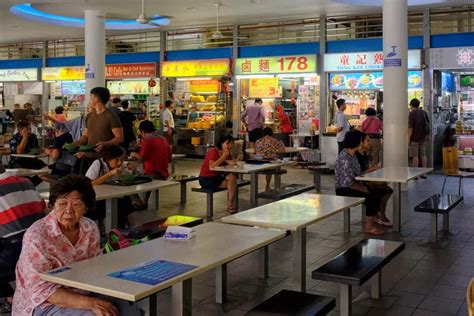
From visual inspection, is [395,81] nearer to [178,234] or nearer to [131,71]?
[178,234]

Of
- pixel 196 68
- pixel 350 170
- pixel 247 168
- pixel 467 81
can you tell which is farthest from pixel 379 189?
pixel 196 68

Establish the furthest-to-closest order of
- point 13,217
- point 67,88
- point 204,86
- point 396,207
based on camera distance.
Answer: point 67,88
point 204,86
point 396,207
point 13,217

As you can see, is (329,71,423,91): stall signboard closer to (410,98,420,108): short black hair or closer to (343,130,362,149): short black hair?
(410,98,420,108): short black hair

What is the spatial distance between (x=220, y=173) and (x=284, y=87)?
6.75m

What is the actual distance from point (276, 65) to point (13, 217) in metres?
10.3

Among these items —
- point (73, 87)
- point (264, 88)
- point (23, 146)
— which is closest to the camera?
point (23, 146)

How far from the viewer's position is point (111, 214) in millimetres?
5070

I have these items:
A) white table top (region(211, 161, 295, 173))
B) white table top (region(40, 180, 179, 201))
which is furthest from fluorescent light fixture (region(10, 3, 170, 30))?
white table top (region(40, 180, 179, 201))

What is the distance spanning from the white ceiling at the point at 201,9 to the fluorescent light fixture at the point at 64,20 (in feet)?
0.88

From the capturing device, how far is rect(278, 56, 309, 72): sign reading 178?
1296cm

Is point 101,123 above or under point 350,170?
above

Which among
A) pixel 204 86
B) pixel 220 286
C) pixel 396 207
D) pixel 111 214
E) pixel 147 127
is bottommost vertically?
pixel 220 286

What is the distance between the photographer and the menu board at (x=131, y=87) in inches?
624

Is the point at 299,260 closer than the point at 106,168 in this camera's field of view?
Yes
